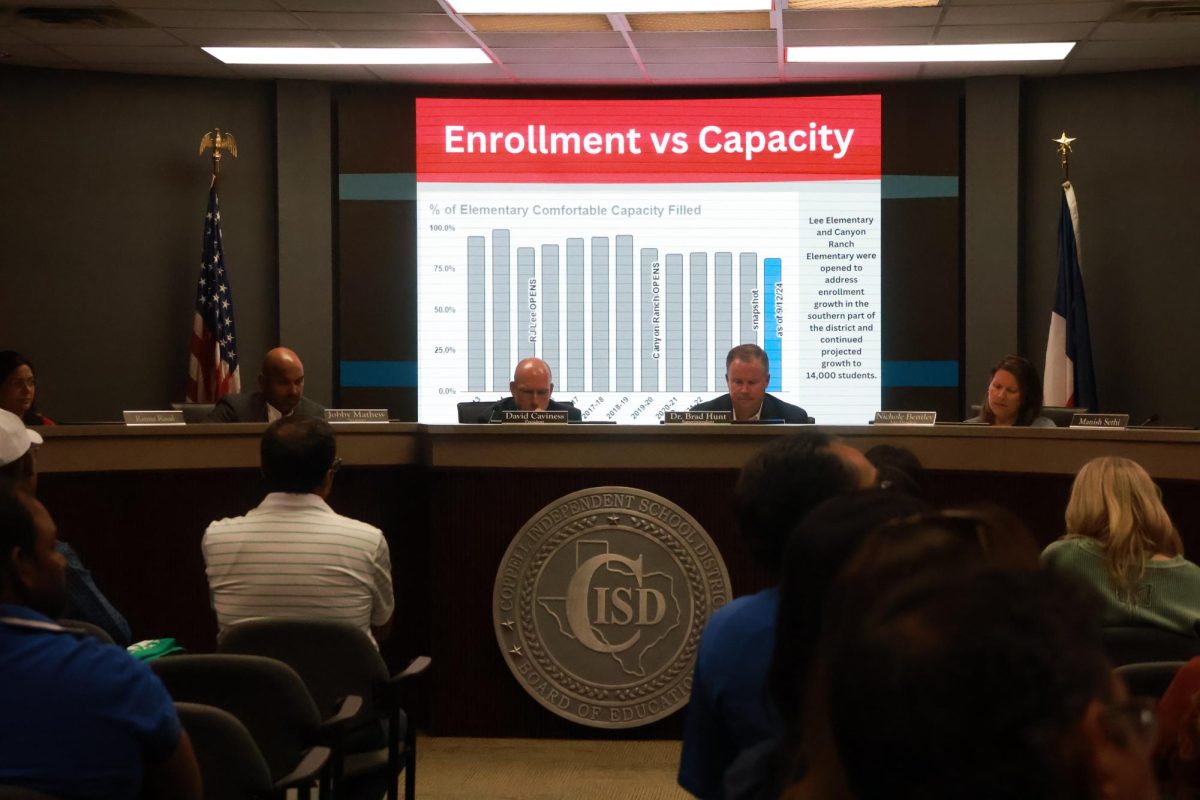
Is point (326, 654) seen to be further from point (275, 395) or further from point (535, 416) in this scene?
point (275, 395)

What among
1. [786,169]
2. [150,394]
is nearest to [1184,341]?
[786,169]

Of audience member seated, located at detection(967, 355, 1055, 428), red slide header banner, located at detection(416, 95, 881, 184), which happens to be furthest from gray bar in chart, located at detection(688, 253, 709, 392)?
audience member seated, located at detection(967, 355, 1055, 428)

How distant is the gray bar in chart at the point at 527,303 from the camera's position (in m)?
7.69

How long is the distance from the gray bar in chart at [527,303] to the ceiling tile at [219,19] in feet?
6.09

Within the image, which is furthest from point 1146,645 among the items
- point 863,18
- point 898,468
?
point 863,18

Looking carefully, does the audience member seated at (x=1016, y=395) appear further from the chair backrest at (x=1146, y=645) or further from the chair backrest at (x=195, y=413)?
the chair backrest at (x=195, y=413)

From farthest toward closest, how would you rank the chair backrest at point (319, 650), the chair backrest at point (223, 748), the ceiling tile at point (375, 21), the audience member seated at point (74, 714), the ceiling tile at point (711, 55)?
the ceiling tile at point (711, 55) → the ceiling tile at point (375, 21) → the chair backrest at point (319, 650) → the chair backrest at point (223, 748) → the audience member seated at point (74, 714)

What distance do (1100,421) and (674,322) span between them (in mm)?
3381

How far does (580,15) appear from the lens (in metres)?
6.36

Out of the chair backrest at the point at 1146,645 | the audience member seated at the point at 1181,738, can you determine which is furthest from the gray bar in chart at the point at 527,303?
the audience member seated at the point at 1181,738

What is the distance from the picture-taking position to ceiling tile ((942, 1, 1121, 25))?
6.10 meters

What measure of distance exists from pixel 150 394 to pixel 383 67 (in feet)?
7.72

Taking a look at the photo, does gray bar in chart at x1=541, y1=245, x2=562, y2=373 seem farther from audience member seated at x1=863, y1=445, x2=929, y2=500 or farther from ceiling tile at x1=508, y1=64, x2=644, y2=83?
audience member seated at x1=863, y1=445, x2=929, y2=500

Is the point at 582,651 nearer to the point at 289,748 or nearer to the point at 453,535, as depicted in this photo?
the point at 453,535
